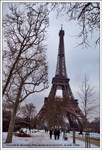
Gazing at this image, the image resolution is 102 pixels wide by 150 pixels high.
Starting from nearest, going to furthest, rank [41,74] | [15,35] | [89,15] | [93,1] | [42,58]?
[93,1] < [89,15] < [15,35] < [42,58] < [41,74]

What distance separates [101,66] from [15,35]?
527 cm

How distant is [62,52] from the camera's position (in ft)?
155

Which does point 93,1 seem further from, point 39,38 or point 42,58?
point 42,58

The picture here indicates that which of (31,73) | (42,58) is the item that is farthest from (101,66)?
(31,73)

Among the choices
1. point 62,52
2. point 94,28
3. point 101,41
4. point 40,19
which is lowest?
point 101,41

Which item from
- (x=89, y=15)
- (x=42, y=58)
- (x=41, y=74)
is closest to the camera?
(x=89, y=15)

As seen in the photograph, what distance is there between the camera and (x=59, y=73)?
4478 cm

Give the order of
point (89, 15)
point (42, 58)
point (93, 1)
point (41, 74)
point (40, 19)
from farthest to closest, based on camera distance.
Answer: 1. point (41, 74)
2. point (42, 58)
3. point (40, 19)
4. point (89, 15)
5. point (93, 1)

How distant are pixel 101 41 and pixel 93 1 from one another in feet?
4.59

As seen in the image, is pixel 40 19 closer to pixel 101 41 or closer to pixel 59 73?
pixel 101 41

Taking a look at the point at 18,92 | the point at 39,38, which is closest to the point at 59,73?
the point at 18,92

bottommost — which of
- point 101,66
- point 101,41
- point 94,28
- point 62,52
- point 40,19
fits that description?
point 101,66

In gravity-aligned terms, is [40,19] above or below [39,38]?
above

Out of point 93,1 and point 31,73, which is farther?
point 31,73
